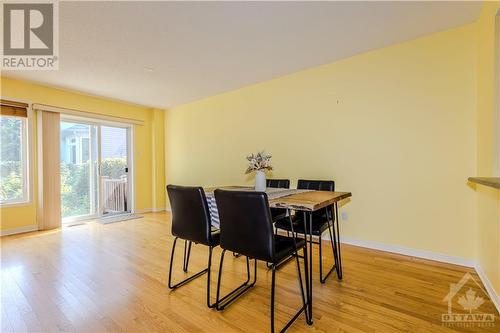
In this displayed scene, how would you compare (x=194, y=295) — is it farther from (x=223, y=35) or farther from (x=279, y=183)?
(x=223, y=35)

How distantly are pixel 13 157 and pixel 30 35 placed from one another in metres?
2.35

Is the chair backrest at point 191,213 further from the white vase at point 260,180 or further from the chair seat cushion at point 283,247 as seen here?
the white vase at point 260,180

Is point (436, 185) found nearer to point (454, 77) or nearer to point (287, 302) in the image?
point (454, 77)

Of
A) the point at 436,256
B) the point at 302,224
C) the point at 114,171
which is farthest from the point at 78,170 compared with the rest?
the point at 436,256

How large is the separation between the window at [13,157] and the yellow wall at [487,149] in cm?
601

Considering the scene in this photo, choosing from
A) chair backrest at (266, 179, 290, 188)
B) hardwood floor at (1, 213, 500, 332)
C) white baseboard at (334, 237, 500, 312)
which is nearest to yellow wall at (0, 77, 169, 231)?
hardwood floor at (1, 213, 500, 332)

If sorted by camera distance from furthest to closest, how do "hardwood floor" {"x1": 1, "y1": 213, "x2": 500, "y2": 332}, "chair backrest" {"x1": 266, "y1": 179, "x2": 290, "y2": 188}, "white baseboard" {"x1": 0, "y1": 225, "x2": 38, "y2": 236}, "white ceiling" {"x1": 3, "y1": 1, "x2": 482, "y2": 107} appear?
"white baseboard" {"x1": 0, "y1": 225, "x2": 38, "y2": 236} < "chair backrest" {"x1": 266, "y1": 179, "x2": 290, "y2": 188} < "white ceiling" {"x1": 3, "y1": 1, "x2": 482, "y2": 107} < "hardwood floor" {"x1": 1, "y1": 213, "x2": 500, "y2": 332}

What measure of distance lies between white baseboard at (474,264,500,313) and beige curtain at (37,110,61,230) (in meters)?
5.79

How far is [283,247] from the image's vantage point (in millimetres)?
1681

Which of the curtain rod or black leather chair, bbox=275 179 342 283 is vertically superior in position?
the curtain rod

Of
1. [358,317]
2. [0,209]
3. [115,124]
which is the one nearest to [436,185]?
[358,317]

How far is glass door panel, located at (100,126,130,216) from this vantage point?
5.11 meters

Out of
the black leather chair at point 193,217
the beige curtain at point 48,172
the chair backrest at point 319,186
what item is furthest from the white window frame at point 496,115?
the beige curtain at point 48,172

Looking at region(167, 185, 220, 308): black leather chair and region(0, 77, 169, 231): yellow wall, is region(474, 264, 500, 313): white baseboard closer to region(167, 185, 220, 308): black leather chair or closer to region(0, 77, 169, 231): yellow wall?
region(167, 185, 220, 308): black leather chair
